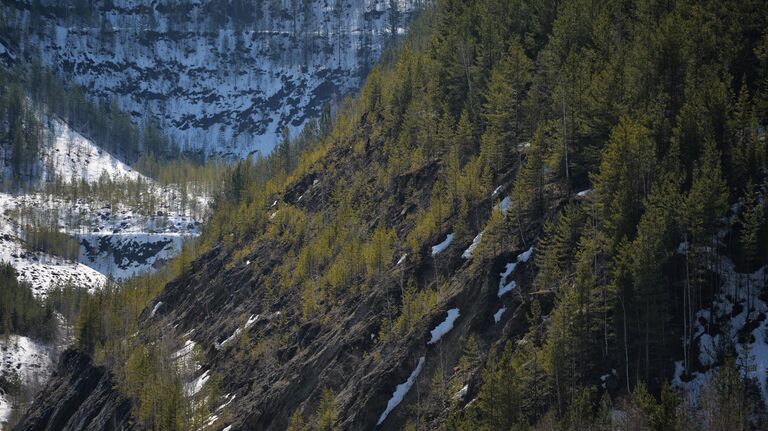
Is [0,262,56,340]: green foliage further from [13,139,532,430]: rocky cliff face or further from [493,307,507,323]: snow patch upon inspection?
[493,307,507,323]: snow patch

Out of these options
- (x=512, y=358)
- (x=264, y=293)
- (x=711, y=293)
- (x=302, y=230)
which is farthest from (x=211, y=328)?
(x=711, y=293)

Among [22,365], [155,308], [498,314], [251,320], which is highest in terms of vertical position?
[498,314]

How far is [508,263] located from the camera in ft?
249

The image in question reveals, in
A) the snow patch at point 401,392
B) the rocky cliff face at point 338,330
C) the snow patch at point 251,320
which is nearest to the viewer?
the rocky cliff face at point 338,330

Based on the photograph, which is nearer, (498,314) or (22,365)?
(498,314)

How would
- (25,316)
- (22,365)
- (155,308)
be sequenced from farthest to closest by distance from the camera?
(25,316) < (22,365) < (155,308)

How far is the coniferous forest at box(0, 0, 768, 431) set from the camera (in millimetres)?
61031

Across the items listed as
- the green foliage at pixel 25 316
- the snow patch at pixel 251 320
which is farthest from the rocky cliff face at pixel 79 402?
the green foliage at pixel 25 316

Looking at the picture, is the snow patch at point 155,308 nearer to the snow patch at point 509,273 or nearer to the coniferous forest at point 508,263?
the coniferous forest at point 508,263

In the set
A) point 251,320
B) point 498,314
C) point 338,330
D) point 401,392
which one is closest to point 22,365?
point 251,320

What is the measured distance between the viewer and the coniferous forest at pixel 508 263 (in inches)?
2403

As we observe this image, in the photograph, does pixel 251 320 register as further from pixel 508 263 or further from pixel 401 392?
pixel 508 263

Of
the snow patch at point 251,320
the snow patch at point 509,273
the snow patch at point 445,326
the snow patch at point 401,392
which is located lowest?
the snow patch at point 251,320

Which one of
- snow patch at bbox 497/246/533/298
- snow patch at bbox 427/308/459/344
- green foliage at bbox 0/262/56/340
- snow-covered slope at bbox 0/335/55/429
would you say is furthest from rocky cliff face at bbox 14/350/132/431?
snow patch at bbox 497/246/533/298
